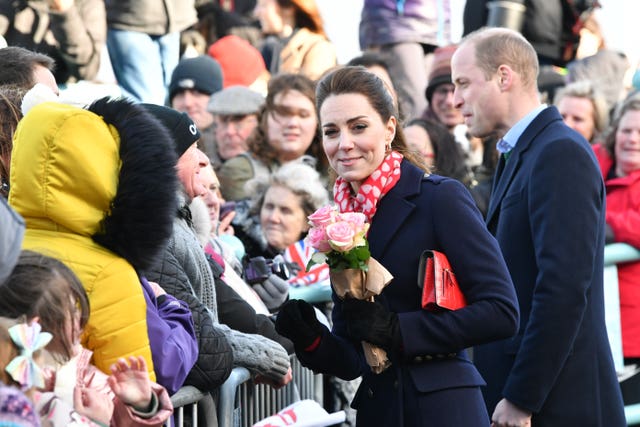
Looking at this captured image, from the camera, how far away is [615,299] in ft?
23.1

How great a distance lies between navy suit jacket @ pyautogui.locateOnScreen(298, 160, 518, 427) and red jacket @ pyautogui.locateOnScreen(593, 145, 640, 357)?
3029 millimetres

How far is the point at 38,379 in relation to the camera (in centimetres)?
289

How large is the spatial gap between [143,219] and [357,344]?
1.14m

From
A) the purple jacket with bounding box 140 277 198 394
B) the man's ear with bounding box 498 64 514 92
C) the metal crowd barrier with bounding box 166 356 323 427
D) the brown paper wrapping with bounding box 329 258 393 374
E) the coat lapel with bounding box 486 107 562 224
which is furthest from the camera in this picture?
the man's ear with bounding box 498 64 514 92

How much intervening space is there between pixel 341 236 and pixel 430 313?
43 centimetres

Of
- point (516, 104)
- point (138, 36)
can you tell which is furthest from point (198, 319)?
point (138, 36)

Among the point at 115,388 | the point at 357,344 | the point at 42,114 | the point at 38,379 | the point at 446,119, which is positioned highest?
the point at 42,114

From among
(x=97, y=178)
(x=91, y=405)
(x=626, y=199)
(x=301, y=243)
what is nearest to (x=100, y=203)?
(x=97, y=178)

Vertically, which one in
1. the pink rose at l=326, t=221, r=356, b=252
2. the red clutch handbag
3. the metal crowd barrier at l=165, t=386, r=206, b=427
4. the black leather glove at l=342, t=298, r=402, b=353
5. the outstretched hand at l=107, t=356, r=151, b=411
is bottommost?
the metal crowd barrier at l=165, t=386, r=206, b=427

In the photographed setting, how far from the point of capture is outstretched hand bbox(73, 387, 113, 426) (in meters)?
3.17

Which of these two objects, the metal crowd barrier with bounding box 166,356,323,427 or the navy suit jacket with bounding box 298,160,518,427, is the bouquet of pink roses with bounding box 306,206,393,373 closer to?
the navy suit jacket with bounding box 298,160,518,427

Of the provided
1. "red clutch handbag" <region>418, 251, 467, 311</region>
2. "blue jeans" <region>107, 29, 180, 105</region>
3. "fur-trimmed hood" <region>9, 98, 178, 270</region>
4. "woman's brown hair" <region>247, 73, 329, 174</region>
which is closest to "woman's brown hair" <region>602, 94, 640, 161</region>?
"woman's brown hair" <region>247, 73, 329, 174</region>

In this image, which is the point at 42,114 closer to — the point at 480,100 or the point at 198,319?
the point at 198,319

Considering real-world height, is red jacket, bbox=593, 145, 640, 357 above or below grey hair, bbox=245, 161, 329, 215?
below
